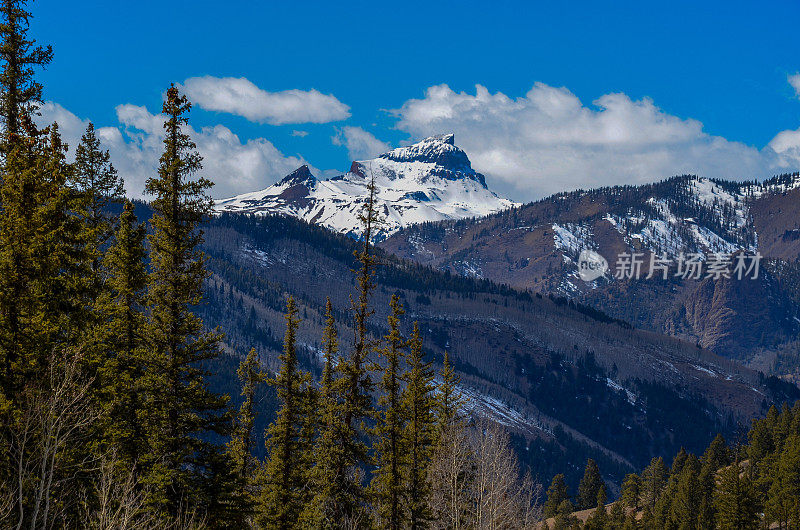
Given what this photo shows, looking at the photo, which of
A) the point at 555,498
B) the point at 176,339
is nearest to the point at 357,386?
the point at 176,339

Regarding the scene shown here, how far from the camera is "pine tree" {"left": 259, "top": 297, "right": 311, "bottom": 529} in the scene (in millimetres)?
34938

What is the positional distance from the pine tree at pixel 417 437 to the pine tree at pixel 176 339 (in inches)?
491

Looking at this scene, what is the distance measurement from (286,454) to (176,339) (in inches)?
528

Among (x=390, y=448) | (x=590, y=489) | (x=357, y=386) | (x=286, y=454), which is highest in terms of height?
(x=357, y=386)

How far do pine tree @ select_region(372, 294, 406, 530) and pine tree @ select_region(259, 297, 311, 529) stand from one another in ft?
14.0

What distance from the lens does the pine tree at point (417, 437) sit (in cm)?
3469

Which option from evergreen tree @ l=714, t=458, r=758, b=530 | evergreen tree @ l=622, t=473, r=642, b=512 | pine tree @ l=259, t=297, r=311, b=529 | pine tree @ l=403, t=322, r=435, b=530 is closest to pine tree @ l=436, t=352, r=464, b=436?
pine tree @ l=403, t=322, r=435, b=530

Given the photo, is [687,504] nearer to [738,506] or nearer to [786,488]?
Result: [786,488]

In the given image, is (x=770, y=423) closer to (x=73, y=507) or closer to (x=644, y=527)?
(x=644, y=527)

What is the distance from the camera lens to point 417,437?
37125 mm

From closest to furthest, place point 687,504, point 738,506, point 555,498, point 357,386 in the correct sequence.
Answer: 1. point 357,386
2. point 738,506
3. point 687,504
4. point 555,498

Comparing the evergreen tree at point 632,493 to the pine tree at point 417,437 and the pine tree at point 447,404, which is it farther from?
the pine tree at point 417,437

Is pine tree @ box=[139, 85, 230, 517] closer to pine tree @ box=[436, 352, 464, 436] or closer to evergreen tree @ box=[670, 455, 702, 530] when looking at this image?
pine tree @ box=[436, 352, 464, 436]

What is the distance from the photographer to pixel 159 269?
25.5 m
